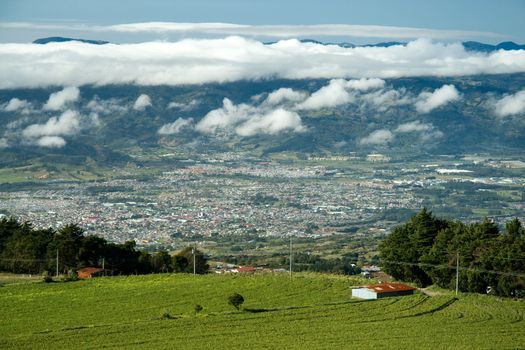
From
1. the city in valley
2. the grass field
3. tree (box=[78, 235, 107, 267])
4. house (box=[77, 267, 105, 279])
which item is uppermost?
the city in valley

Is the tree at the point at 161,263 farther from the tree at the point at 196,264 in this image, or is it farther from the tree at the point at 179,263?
the tree at the point at 196,264

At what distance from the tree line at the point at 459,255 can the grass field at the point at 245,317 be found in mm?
2314

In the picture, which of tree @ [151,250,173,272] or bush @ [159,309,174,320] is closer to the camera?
bush @ [159,309,174,320]

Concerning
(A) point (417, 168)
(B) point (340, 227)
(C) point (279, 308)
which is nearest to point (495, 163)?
(A) point (417, 168)

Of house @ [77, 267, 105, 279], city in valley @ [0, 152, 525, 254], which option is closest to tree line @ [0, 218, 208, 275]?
house @ [77, 267, 105, 279]

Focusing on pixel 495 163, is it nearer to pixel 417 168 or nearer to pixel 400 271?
pixel 417 168

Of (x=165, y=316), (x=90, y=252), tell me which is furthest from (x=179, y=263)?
(x=165, y=316)

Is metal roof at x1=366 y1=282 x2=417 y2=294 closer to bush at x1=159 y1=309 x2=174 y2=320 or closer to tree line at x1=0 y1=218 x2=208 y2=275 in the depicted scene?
bush at x1=159 y1=309 x2=174 y2=320

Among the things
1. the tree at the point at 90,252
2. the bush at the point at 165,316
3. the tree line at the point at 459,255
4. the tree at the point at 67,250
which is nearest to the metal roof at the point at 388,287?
the tree line at the point at 459,255

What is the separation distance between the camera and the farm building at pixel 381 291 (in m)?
44.4

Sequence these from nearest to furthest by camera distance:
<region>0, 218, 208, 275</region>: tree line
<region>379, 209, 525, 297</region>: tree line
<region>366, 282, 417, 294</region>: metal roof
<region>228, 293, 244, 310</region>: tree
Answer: <region>228, 293, 244, 310</region>: tree → <region>366, 282, 417, 294</region>: metal roof → <region>379, 209, 525, 297</region>: tree line → <region>0, 218, 208, 275</region>: tree line

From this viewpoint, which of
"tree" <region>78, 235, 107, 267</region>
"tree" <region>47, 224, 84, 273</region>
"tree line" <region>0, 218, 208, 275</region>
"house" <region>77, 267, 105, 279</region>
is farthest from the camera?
"tree" <region>47, 224, 84, 273</region>

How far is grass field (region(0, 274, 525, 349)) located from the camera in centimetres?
3344

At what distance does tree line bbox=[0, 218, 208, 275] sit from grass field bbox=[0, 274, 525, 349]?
338 inches
